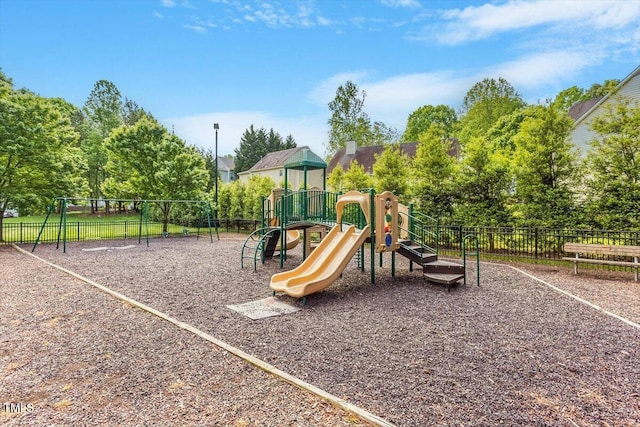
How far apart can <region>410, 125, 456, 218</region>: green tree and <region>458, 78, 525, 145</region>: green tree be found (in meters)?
24.9

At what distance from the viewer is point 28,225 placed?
55.8 ft

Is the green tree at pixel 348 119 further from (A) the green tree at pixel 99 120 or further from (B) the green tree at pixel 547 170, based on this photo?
(B) the green tree at pixel 547 170

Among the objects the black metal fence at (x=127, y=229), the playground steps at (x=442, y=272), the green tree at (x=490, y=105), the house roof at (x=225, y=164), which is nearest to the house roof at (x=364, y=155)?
the green tree at (x=490, y=105)

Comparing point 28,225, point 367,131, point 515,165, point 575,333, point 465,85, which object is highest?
point 465,85

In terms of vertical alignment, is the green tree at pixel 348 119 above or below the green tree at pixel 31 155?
above

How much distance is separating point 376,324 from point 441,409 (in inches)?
86.8

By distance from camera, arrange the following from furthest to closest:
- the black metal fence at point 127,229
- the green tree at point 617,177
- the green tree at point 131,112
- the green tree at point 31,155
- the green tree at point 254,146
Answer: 1. the green tree at point 254,146
2. the green tree at point 131,112
3. the black metal fence at point 127,229
4. the green tree at point 31,155
5. the green tree at point 617,177

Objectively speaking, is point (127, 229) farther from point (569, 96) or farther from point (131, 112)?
point (569, 96)

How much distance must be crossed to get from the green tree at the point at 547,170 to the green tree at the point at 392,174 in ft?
16.9

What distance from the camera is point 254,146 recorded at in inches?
1833

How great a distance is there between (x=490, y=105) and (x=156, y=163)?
34.8 metres

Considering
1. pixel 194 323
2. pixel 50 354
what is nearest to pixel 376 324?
pixel 194 323

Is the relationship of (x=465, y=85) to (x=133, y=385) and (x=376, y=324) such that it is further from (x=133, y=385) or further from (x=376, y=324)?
(x=133, y=385)

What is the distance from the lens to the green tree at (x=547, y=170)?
11047 millimetres
